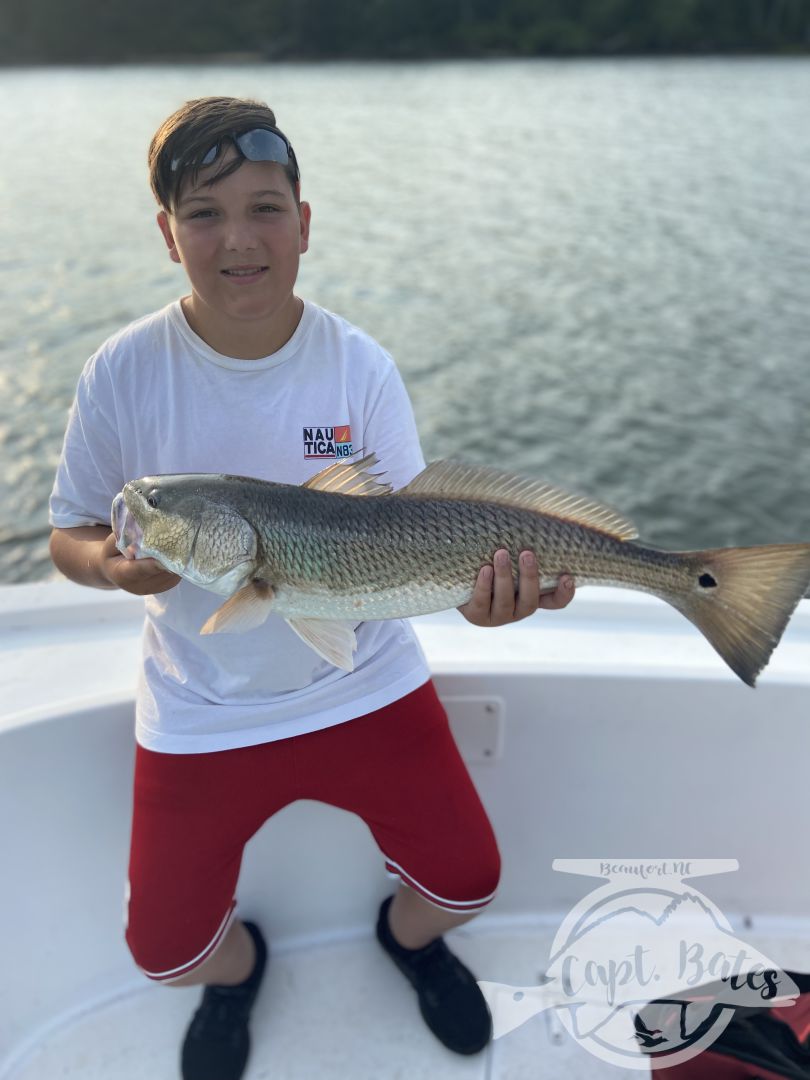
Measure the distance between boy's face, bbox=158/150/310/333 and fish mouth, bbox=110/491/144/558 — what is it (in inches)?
20.1

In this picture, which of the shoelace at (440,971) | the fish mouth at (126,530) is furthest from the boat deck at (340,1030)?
the fish mouth at (126,530)

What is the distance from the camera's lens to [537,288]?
12359mm

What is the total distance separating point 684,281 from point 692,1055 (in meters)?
12.0

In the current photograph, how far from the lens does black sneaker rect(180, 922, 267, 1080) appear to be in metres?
2.22

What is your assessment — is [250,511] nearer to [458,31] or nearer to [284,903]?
[284,903]

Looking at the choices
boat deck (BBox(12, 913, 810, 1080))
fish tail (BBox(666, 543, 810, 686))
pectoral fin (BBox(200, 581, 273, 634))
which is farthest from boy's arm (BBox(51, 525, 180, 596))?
boat deck (BBox(12, 913, 810, 1080))

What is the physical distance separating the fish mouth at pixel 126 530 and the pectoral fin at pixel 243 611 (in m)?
0.21

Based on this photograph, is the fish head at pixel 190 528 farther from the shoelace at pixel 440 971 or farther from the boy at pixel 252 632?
the shoelace at pixel 440 971

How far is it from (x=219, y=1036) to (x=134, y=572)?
130cm

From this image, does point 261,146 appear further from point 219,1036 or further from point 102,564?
point 219,1036

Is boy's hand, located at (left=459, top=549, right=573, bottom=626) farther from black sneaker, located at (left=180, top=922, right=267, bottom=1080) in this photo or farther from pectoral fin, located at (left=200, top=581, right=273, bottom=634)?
black sneaker, located at (left=180, top=922, right=267, bottom=1080)

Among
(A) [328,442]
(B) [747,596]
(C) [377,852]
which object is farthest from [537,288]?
(B) [747,596]
